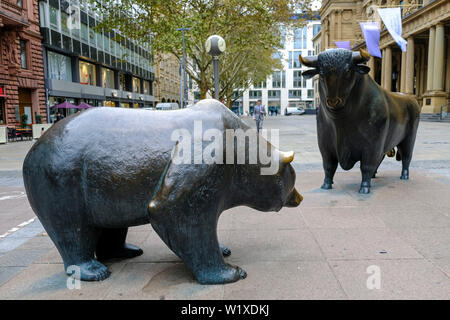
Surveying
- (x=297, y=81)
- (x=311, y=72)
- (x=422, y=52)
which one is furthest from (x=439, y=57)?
(x=297, y=81)

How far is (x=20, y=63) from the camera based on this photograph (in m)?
24.9

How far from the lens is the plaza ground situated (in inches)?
108

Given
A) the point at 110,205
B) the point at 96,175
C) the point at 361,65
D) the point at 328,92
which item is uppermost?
the point at 361,65

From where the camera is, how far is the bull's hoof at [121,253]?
3.44m

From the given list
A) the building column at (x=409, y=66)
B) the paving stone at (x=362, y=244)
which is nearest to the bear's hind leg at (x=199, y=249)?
the paving stone at (x=362, y=244)

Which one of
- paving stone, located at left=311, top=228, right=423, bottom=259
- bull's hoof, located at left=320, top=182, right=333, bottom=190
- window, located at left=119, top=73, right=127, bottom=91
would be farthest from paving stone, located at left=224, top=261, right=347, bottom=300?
window, located at left=119, top=73, right=127, bottom=91

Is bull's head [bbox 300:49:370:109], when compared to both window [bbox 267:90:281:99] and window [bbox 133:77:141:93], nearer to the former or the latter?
window [bbox 133:77:141:93]

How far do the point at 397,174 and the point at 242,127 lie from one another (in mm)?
5908

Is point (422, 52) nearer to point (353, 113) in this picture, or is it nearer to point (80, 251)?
point (353, 113)

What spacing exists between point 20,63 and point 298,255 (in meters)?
26.6

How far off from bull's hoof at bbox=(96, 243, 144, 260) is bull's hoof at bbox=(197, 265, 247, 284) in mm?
931
